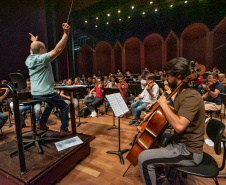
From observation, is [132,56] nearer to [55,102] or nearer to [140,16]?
[140,16]

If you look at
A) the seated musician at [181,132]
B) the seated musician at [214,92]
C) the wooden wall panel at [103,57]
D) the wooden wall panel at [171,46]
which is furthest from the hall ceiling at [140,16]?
the seated musician at [181,132]

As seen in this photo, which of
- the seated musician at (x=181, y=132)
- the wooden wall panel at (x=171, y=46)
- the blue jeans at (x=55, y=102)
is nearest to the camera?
the seated musician at (x=181, y=132)

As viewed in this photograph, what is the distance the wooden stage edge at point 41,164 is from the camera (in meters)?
1.74

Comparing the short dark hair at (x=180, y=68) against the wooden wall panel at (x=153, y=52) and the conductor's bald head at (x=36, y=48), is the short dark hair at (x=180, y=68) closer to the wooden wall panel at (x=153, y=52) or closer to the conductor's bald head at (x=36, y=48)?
the conductor's bald head at (x=36, y=48)

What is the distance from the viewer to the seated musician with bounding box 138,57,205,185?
1381mm

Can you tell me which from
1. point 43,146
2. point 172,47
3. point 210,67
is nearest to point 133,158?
point 43,146

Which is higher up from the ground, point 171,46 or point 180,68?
point 171,46

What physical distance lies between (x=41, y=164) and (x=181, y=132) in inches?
70.1

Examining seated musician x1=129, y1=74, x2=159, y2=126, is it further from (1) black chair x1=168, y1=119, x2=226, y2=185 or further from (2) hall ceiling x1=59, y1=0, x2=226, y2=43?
(2) hall ceiling x1=59, y1=0, x2=226, y2=43

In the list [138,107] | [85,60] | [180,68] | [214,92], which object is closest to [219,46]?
[214,92]

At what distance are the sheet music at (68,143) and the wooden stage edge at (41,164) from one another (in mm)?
64

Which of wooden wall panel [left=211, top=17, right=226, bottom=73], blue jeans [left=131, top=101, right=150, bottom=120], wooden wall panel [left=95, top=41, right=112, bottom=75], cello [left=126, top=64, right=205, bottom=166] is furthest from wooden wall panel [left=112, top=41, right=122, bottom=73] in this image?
cello [left=126, top=64, right=205, bottom=166]

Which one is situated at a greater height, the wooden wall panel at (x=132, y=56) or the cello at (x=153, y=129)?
the wooden wall panel at (x=132, y=56)

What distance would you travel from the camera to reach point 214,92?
3.76m
